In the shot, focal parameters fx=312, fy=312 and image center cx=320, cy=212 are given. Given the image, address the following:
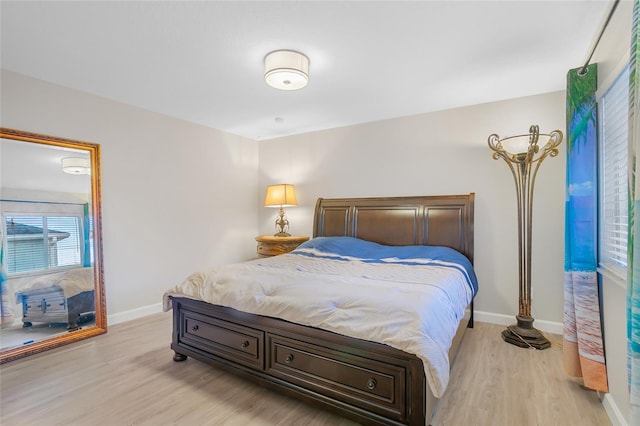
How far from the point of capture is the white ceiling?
1.88 m

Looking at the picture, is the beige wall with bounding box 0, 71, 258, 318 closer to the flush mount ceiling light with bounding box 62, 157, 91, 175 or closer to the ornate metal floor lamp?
the flush mount ceiling light with bounding box 62, 157, 91, 175

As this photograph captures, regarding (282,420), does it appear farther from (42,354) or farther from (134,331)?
(42,354)

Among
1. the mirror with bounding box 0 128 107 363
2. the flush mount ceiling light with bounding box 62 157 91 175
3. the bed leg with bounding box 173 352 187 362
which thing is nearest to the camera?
the bed leg with bounding box 173 352 187 362

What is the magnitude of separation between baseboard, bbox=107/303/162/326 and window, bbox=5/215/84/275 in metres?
0.68

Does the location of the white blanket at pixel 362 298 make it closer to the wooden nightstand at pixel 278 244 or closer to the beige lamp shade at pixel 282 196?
the wooden nightstand at pixel 278 244

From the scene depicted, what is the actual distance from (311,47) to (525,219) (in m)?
2.56

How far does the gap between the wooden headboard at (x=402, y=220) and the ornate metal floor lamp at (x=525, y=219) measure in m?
0.47

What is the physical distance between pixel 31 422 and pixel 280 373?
1.41 metres

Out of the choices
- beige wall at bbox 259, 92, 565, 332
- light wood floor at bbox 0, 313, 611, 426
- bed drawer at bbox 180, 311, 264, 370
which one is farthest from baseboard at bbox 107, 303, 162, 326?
beige wall at bbox 259, 92, 565, 332

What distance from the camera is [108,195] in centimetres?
324

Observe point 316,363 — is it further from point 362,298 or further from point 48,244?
point 48,244

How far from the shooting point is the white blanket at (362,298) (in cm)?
154

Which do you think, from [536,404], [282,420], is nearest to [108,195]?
[282,420]

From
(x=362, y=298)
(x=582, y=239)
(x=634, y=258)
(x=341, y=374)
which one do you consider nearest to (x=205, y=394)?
(x=341, y=374)
